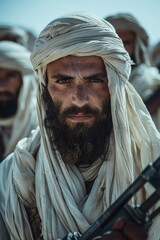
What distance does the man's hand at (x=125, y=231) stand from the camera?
212 inches

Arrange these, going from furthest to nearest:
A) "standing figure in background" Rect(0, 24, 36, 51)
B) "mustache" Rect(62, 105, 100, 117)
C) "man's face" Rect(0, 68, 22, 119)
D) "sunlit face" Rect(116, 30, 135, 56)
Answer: "standing figure in background" Rect(0, 24, 36, 51) < "sunlit face" Rect(116, 30, 135, 56) < "man's face" Rect(0, 68, 22, 119) < "mustache" Rect(62, 105, 100, 117)

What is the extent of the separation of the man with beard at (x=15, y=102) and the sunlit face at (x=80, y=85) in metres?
4.53

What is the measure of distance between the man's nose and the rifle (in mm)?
1250

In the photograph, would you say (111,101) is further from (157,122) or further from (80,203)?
(157,122)

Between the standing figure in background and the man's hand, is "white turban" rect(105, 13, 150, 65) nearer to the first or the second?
the standing figure in background

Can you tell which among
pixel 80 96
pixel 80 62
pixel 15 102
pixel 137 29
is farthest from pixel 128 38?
pixel 80 96

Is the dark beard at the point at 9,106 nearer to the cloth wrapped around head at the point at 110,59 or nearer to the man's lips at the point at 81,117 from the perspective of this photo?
the cloth wrapped around head at the point at 110,59

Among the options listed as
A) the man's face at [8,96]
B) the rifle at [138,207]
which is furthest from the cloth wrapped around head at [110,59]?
the man's face at [8,96]

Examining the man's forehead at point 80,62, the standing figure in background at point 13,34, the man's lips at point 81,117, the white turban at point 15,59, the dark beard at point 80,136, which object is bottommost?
the standing figure in background at point 13,34

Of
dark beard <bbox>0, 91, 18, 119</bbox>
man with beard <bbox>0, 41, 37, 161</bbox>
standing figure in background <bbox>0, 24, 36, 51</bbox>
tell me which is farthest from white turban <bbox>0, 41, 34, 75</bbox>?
standing figure in background <bbox>0, 24, 36, 51</bbox>

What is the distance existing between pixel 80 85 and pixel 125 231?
1729mm

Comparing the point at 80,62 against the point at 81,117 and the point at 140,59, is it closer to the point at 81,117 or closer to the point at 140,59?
the point at 81,117

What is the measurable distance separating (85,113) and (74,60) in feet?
1.33

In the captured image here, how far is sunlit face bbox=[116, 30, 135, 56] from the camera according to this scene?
40.7 ft
